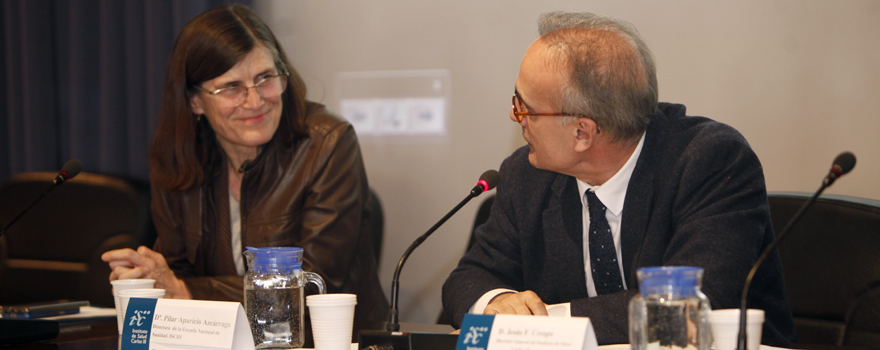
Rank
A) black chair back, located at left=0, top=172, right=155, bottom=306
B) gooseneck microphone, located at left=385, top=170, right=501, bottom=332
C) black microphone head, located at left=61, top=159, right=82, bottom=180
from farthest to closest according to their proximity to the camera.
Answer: black chair back, located at left=0, top=172, right=155, bottom=306 < black microphone head, located at left=61, top=159, right=82, bottom=180 < gooseneck microphone, located at left=385, top=170, right=501, bottom=332

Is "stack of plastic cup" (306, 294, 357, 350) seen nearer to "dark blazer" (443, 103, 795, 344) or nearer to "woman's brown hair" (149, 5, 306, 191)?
"dark blazer" (443, 103, 795, 344)

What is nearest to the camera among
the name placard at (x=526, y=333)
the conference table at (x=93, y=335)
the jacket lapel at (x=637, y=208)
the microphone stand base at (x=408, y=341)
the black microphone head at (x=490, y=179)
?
the name placard at (x=526, y=333)

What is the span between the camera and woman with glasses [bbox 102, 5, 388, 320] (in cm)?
220

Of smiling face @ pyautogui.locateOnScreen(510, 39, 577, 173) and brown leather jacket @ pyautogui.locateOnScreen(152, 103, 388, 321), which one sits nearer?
smiling face @ pyautogui.locateOnScreen(510, 39, 577, 173)

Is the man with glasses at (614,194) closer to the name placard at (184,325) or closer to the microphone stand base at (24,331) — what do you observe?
the name placard at (184,325)

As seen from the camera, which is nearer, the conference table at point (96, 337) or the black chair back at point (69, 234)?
the conference table at point (96, 337)

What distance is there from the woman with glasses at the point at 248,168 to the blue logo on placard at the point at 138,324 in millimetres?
846

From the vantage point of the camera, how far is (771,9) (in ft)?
8.05

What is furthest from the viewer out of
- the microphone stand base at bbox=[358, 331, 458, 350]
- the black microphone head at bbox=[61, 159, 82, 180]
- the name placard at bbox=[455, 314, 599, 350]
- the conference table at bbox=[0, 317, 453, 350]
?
the black microphone head at bbox=[61, 159, 82, 180]

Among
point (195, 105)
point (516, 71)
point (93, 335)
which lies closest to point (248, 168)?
point (195, 105)

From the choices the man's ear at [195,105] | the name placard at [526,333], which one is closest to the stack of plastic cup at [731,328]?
the name placard at [526,333]

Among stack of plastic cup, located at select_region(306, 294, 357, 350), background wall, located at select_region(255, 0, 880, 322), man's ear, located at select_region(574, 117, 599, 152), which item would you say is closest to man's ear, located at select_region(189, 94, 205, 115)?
background wall, located at select_region(255, 0, 880, 322)

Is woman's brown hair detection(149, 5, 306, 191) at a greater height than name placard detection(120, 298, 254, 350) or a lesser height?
greater

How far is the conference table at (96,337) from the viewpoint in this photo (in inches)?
54.3
